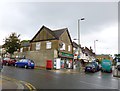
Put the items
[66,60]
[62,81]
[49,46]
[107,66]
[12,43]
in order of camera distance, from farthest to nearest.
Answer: [12,43] → [49,46] → [66,60] → [107,66] → [62,81]

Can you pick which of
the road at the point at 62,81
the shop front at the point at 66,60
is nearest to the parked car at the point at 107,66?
the shop front at the point at 66,60

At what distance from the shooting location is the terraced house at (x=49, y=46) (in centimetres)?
4144

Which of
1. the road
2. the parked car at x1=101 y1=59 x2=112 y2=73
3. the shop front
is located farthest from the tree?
the road

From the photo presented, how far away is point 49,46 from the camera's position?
47.2 meters

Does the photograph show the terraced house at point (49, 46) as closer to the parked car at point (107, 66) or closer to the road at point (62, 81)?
the parked car at point (107, 66)

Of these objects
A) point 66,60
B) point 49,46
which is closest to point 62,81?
point 66,60

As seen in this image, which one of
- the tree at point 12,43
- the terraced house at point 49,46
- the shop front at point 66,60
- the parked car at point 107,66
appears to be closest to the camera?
the parked car at point 107,66

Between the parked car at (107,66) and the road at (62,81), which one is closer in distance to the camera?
the road at (62,81)

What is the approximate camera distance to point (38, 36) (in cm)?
5041

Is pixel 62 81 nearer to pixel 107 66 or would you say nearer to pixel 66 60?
pixel 107 66

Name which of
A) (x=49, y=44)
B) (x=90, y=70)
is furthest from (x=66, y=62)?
(x=90, y=70)

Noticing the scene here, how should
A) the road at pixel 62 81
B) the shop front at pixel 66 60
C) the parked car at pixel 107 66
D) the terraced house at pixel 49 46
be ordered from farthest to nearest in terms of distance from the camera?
the shop front at pixel 66 60 < the terraced house at pixel 49 46 < the parked car at pixel 107 66 < the road at pixel 62 81

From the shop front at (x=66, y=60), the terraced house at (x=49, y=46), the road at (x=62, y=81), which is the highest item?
the terraced house at (x=49, y=46)

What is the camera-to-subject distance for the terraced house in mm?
41438
